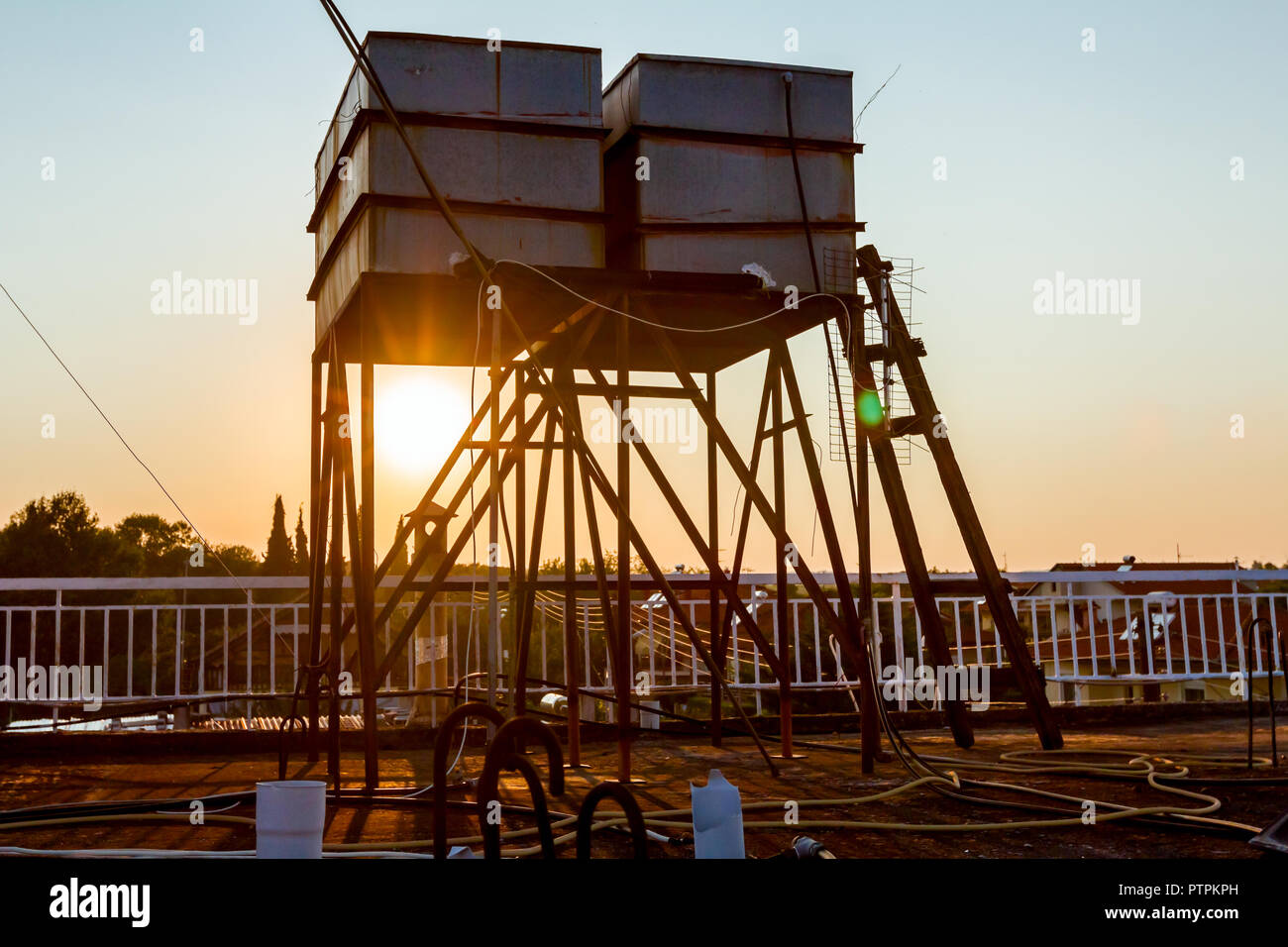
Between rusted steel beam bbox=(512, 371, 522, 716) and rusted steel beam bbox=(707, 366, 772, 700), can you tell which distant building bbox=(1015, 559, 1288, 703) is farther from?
rusted steel beam bbox=(512, 371, 522, 716)

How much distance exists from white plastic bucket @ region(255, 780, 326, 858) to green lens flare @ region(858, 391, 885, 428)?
20.4 feet

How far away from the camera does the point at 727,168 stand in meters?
8.61

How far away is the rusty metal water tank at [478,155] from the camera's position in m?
7.87

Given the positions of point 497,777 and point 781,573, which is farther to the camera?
point 781,573

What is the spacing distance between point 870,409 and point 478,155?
3596mm

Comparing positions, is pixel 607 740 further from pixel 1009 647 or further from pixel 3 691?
pixel 3 691

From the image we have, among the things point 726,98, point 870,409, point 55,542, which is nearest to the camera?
point 726,98

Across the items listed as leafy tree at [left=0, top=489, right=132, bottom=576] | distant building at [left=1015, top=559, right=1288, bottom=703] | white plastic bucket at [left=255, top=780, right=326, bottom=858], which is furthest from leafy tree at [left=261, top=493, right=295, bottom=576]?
white plastic bucket at [left=255, top=780, right=326, bottom=858]

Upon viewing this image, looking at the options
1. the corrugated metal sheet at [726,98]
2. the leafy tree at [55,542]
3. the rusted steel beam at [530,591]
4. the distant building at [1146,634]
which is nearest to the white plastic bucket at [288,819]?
the rusted steel beam at [530,591]

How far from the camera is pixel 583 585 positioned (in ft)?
33.9

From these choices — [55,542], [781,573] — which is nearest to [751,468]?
[781,573]

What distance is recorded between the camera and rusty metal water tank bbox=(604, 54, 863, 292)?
8422 mm

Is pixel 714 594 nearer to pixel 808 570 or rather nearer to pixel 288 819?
pixel 808 570
